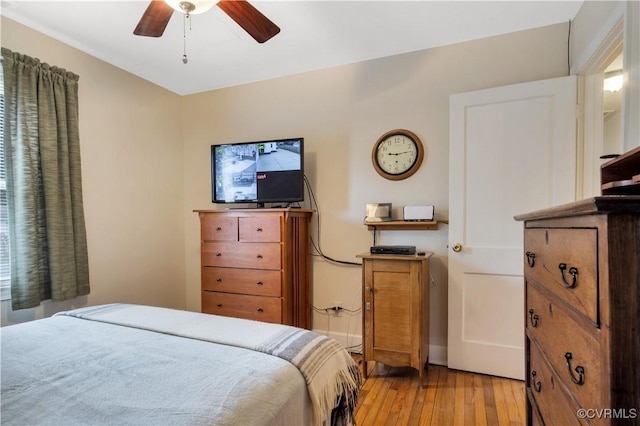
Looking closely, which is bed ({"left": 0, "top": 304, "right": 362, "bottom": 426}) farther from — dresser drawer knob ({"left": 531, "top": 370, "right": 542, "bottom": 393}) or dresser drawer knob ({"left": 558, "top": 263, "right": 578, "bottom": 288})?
dresser drawer knob ({"left": 558, "top": 263, "right": 578, "bottom": 288})

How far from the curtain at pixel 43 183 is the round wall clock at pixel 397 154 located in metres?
2.34

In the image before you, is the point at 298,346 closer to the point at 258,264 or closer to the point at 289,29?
the point at 258,264

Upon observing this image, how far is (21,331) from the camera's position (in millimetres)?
1414

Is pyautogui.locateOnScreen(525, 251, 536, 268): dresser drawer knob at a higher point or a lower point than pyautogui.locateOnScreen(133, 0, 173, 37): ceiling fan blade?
lower

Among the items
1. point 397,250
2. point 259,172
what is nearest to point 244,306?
point 259,172

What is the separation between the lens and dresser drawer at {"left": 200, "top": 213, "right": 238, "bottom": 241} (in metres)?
2.78

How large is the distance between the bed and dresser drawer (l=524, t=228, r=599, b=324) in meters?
0.79

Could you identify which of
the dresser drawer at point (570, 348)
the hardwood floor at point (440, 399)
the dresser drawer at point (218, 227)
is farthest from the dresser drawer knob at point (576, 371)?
the dresser drawer at point (218, 227)

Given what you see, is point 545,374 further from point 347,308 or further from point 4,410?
point 347,308

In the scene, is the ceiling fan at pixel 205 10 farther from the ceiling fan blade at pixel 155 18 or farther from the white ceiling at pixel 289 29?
the white ceiling at pixel 289 29

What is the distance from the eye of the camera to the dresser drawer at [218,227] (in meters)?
2.78

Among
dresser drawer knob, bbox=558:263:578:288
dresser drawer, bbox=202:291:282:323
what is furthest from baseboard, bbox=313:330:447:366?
dresser drawer knob, bbox=558:263:578:288

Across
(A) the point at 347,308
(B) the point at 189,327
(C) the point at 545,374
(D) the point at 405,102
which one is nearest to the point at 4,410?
(B) the point at 189,327

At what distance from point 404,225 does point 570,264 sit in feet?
5.81
